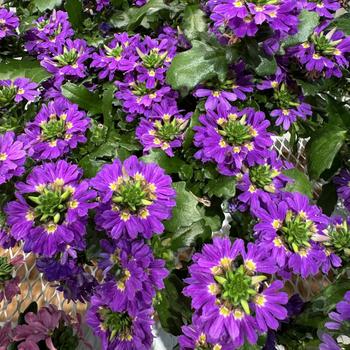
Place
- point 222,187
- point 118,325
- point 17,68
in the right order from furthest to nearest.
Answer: point 17,68 → point 222,187 → point 118,325

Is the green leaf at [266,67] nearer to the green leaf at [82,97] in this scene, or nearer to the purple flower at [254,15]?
the purple flower at [254,15]

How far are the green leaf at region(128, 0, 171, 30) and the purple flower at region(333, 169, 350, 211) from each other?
1.87ft

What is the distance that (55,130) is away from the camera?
2.77 ft

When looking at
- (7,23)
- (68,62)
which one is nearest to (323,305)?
(68,62)

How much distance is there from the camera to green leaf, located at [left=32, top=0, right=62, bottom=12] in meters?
1.17

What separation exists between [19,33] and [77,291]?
0.75 meters

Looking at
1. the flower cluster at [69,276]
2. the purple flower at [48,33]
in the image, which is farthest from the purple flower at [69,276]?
the purple flower at [48,33]

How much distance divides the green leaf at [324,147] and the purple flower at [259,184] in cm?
14

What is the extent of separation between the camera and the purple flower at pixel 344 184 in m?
0.95

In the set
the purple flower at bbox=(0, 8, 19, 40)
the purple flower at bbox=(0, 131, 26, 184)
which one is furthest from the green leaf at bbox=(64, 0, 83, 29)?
the purple flower at bbox=(0, 131, 26, 184)

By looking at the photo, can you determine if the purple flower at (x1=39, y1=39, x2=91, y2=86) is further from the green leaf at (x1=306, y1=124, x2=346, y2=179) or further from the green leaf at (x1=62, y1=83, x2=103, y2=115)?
the green leaf at (x1=306, y1=124, x2=346, y2=179)

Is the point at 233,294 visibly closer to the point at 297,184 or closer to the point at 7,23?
the point at 297,184

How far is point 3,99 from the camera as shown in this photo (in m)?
0.93

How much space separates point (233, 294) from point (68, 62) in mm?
677
